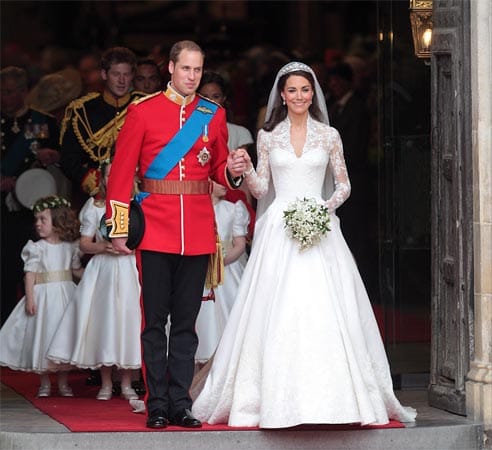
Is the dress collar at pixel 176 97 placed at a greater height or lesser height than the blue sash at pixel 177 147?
greater

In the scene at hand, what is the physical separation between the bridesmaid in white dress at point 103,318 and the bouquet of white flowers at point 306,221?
1.80m

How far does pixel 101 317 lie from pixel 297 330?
7.00 feet

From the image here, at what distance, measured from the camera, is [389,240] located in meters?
12.2

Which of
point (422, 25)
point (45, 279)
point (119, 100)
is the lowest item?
A: point (45, 279)

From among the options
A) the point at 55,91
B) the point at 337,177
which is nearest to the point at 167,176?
the point at 337,177

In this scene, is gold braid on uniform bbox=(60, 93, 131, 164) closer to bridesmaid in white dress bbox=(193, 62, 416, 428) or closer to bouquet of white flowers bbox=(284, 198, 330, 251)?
bridesmaid in white dress bbox=(193, 62, 416, 428)

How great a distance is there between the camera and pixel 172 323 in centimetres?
1035

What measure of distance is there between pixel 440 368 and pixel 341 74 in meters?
5.57

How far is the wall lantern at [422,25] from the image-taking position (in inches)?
456

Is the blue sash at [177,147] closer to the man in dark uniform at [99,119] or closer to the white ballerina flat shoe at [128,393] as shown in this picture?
the white ballerina flat shoe at [128,393]

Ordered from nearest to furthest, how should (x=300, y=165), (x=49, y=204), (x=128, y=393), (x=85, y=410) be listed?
(x=300, y=165) < (x=85, y=410) < (x=128, y=393) < (x=49, y=204)

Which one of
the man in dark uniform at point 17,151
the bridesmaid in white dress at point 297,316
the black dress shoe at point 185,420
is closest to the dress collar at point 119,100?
the man in dark uniform at point 17,151

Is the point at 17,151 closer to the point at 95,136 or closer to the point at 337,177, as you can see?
the point at 95,136

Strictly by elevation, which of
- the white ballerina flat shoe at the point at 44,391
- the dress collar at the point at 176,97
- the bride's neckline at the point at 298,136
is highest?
the dress collar at the point at 176,97
